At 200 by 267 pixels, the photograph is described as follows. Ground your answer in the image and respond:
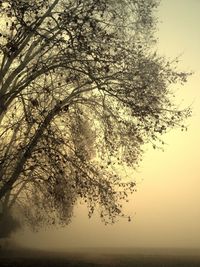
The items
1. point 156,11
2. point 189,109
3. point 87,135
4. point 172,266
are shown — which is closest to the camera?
point 189,109

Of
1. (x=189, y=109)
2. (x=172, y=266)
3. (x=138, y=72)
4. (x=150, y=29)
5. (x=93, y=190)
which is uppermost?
(x=150, y=29)

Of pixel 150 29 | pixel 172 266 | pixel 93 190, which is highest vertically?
pixel 150 29

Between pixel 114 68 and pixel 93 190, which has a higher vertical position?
pixel 114 68

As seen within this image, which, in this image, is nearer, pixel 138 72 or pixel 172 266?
pixel 138 72

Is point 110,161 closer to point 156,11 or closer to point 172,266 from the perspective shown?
point 156,11

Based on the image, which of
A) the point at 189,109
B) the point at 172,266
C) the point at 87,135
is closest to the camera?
the point at 189,109

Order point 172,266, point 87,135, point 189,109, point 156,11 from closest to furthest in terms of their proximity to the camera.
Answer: point 189,109 < point 156,11 < point 87,135 < point 172,266

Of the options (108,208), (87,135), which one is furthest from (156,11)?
(108,208)

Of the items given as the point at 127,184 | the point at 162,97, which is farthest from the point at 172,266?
the point at 162,97

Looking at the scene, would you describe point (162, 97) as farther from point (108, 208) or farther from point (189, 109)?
point (108, 208)

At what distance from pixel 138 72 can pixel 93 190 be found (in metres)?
4.06

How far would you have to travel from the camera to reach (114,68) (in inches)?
715

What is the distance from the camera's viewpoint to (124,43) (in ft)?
58.9

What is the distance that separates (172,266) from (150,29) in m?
12.4
